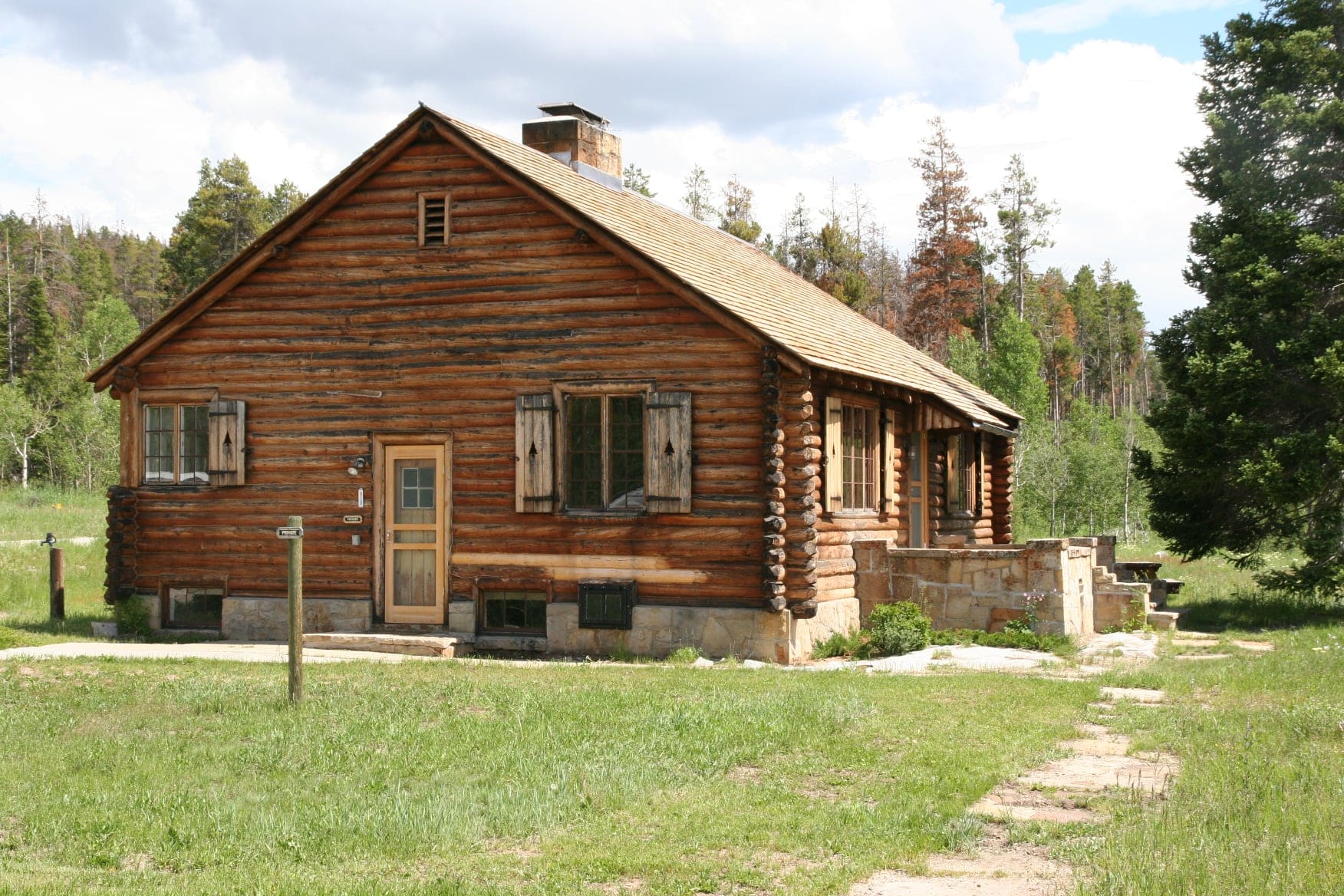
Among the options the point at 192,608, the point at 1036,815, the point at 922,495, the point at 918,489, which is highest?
the point at 918,489

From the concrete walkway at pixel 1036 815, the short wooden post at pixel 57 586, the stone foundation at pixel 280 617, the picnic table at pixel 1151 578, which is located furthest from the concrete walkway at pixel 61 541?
the concrete walkway at pixel 1036 815

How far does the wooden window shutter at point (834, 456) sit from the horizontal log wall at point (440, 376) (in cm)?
149

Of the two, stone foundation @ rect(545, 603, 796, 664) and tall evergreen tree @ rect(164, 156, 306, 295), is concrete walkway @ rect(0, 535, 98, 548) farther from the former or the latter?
tall evergreen tree @ rect(164, 156, 306, 295)

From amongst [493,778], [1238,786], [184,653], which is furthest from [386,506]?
[1238,786]

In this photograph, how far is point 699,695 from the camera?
11.6m

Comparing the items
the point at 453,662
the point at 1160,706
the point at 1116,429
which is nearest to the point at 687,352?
the point at 453,662

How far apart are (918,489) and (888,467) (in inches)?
112

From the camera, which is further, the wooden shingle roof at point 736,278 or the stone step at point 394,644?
the wooden shingle roof at point 736,278

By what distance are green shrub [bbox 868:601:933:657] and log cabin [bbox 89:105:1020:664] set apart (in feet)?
2.20

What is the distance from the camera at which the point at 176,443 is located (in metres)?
18.1

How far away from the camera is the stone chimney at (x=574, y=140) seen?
21.2 metres

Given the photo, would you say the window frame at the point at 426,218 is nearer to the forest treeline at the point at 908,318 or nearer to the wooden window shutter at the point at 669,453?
the wooden window shutter at the point at 669,453

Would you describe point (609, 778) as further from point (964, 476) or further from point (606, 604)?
point (964, 476)

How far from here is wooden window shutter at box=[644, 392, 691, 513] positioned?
51.0ft
